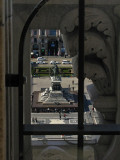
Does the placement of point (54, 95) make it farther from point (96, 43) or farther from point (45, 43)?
point (45, 43)

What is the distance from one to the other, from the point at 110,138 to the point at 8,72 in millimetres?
1029

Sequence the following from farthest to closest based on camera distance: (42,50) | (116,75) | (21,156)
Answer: (42,50), (116,75), (21,156)

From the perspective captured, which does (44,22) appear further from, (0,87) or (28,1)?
(0,87)

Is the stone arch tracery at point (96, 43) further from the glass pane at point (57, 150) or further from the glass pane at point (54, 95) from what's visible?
the glass pane at point (54, 95)

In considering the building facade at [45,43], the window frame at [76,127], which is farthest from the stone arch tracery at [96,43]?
the building facade at [45,43]

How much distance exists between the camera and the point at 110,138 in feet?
5.69

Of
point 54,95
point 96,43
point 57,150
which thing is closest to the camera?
point 96,43

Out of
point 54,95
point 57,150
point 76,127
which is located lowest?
point 54,95

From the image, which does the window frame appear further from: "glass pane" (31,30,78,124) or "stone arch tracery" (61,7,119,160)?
"glass pane" (31,30,78,124)

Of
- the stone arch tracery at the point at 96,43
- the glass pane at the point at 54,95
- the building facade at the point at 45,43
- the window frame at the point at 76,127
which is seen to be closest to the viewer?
the window frame at the point at 76,127

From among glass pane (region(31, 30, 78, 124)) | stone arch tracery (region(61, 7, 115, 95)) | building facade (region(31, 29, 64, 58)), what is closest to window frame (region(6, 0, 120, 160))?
stone arch tracery (region(61, 7, 115, 95))

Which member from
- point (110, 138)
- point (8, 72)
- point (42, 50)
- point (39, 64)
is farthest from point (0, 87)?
point (42, 50)

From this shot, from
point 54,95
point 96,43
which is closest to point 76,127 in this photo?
point 96,43

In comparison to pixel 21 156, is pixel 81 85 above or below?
above
